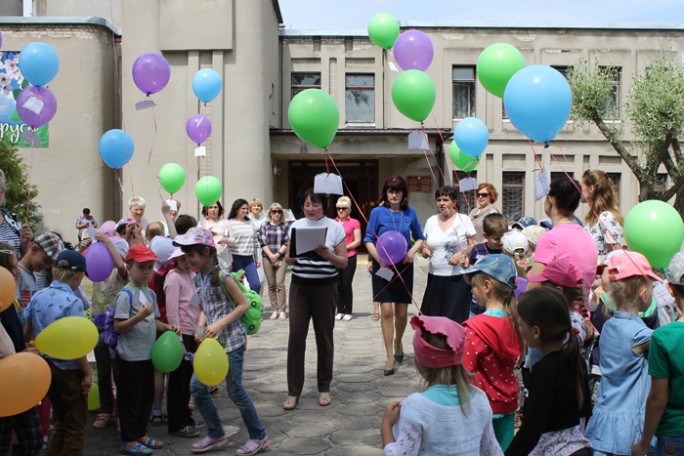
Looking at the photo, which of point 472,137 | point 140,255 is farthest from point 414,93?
point 140,255

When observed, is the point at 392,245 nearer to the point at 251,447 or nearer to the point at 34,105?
the point at 251,447

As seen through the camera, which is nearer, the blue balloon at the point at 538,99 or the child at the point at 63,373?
the child at the point at 63,373

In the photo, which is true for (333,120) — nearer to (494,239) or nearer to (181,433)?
(494,239)

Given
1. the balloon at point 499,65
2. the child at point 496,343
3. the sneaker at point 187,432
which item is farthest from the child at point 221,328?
the balloon at point 499,65

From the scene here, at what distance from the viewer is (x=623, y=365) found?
3.02 m

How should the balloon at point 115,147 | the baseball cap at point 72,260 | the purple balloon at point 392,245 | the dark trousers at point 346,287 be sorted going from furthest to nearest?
the dark trousers at point 346,287, the balloon at point 115,147, the purple balloon at point 392,245, the baseball cap at point 72,260

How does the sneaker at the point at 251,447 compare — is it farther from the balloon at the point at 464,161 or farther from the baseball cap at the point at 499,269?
the balloon at the point at 464,161

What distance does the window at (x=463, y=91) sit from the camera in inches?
861

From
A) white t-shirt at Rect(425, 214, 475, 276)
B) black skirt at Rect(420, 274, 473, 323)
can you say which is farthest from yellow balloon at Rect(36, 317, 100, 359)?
white t-shirt at Rect(425, 214, 475, 276)

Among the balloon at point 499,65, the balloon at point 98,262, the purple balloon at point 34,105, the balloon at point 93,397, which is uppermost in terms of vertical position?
the balloon at point 499,65

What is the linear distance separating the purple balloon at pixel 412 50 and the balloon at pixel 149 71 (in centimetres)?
330

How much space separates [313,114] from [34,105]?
3.75 metres

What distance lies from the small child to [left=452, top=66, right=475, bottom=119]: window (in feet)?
65.9

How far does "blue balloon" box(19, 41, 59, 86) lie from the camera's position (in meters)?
7.14
